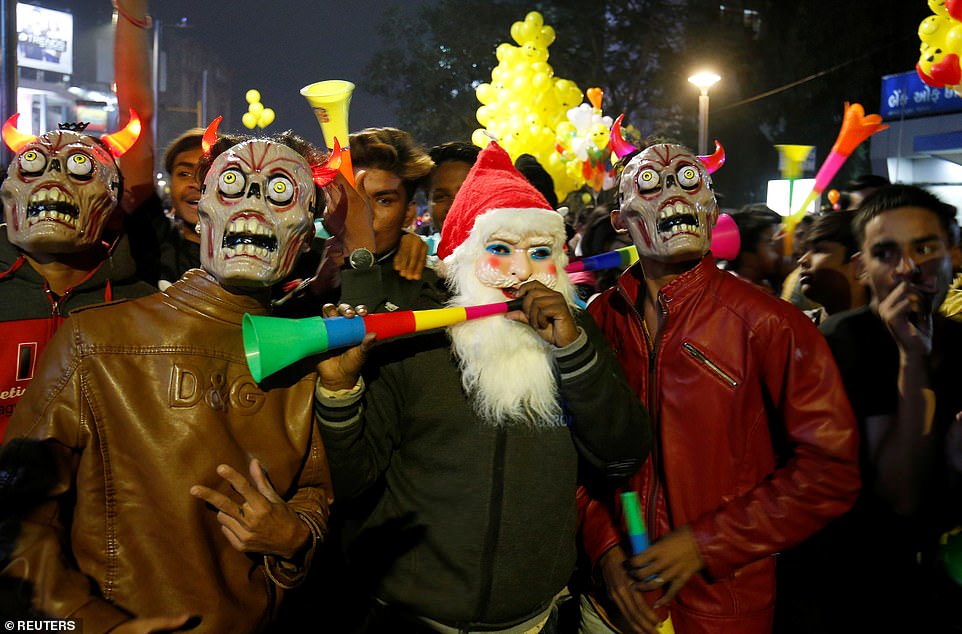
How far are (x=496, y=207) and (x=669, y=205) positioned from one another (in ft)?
1.91

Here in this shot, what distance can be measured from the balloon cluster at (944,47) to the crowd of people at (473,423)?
254 centimetres

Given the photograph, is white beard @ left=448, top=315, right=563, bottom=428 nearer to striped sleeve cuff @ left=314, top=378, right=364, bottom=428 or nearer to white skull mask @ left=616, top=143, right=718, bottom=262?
striped sleeve cuff @ left=314, top=378, right=364, bottom=428

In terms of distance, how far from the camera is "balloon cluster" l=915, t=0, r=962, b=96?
16.6 feet

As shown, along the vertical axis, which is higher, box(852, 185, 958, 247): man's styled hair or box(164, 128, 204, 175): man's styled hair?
box(164, 128, 204, 175): man's styled hair

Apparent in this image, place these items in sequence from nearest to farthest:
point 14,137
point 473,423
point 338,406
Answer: point 338,406 < point 473,423 < point 14,137

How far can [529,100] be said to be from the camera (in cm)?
1395

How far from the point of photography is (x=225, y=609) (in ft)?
6.51

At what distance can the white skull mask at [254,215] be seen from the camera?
2.06 m

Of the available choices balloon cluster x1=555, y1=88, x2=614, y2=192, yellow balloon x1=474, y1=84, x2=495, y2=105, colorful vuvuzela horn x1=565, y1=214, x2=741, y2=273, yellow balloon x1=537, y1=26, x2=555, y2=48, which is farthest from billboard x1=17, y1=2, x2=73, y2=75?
colorful vuvuzela horn x1=565, y1=214, x2=741, y2=273

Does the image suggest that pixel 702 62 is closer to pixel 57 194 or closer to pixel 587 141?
pixel 587 141

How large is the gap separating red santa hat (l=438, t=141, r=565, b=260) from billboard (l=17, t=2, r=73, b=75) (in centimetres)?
5636

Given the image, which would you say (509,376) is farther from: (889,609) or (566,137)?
(566,137)

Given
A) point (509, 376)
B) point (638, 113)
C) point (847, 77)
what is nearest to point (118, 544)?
point (509, 376)

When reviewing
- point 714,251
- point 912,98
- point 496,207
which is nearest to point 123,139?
point 496,207
